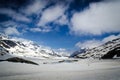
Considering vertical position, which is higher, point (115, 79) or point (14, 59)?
point (14, 59)

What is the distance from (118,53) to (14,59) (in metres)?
55.6

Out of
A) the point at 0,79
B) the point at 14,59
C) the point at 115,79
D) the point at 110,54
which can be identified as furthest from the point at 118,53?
the point at 0,79

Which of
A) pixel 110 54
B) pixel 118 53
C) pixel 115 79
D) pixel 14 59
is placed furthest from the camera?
pixel 110 54

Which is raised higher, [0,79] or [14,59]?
[14,59]

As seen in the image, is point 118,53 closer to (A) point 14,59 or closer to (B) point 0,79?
(A) point 14,59

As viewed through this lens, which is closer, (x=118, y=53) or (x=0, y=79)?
(x=0, y=79)

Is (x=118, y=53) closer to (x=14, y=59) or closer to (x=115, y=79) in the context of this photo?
(x=14, y=59)

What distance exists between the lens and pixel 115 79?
17.1 metres

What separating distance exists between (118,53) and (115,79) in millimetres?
63911

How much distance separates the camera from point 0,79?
58.4 feet

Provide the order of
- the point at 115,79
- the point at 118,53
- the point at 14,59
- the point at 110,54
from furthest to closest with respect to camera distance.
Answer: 1. the point at 110,54
2. the point at 118,53
3. the point at 14,59
4. the point at 115,79

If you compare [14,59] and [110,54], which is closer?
[14,59]

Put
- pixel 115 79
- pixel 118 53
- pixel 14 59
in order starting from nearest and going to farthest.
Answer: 1. pixel 115 79
2. pixel 14 59
3. pixel 118 53

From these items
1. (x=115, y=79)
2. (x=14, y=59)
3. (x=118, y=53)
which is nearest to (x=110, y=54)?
(x=118, y=53)
